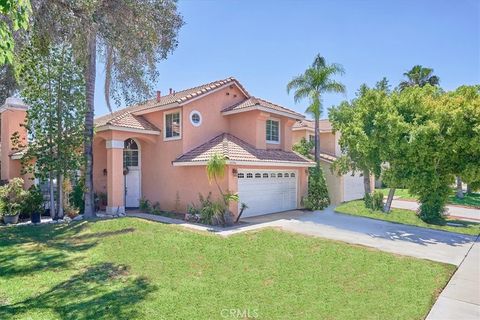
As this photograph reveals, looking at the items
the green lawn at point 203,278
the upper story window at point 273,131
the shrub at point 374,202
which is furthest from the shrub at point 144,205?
the shrub at point 374,202

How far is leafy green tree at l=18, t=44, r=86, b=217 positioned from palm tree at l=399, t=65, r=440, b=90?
119ft

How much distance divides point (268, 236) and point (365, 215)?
8.90 metres

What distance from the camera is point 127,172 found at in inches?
781

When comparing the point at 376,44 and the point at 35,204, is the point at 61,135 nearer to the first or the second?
the point at 35,204

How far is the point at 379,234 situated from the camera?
544 inches

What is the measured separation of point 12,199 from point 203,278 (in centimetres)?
1278

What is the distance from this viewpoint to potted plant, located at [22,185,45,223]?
1545cm

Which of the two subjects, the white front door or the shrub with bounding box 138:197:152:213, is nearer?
the shrub with bounding box 138:197:152:213

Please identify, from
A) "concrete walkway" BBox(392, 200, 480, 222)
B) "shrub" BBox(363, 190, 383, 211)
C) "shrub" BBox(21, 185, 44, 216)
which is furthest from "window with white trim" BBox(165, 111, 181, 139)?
"concrete walkway" BBox(392, 200, 480, 222)

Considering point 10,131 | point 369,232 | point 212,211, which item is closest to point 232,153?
point 212,211

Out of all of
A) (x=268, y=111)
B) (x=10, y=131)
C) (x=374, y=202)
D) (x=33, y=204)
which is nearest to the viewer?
(x=33, y=204)

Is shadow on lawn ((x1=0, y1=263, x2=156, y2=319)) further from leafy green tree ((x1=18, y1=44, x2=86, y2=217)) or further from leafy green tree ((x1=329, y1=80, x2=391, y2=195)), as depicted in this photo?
leafy green tree ((x1=329, y1=80, x2=391, y2=195))

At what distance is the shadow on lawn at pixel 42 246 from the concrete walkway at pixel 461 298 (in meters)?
9.67

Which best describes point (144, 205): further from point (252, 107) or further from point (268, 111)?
point (268, 111)
